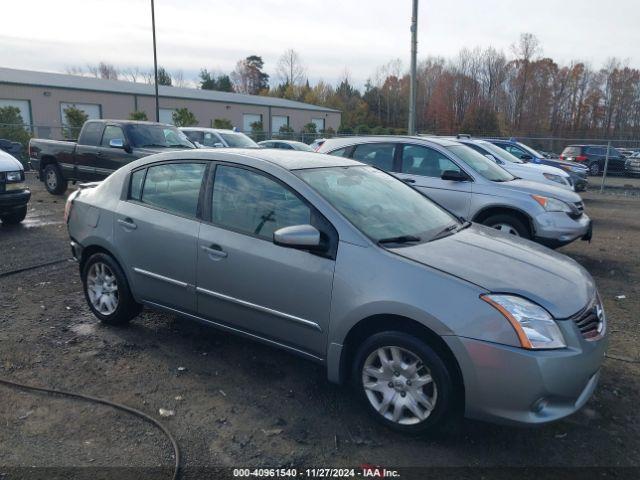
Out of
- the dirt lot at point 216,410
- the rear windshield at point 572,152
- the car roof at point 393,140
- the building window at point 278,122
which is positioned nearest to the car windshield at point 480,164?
the car roof at point 393,140

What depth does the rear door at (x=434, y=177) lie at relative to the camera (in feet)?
24.4

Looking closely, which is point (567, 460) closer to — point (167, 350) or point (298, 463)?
point (298, 463)

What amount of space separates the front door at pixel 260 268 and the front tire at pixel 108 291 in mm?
993

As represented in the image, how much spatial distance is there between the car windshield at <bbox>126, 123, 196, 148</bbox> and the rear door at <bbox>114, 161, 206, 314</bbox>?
7298 millimetres

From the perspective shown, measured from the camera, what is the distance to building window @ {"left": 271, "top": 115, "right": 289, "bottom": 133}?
4827 centimetres

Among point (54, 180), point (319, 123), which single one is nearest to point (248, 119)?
point (319, 123)

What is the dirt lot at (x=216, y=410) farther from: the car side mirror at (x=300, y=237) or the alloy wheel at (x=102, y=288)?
the car side mirror at (x=300, y=237)

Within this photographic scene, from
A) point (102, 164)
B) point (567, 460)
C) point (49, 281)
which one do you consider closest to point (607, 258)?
point (567, 460)

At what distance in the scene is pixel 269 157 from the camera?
4031 mm

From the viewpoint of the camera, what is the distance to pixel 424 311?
2.98 meters

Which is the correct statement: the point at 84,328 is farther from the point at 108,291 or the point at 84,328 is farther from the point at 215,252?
the point at 215,252

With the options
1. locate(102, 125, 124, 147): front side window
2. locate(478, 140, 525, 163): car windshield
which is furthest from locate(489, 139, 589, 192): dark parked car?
locate(102, 125, 124, 147): front side window

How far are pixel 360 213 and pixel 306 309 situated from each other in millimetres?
770

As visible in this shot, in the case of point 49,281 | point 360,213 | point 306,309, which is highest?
point 360,213
